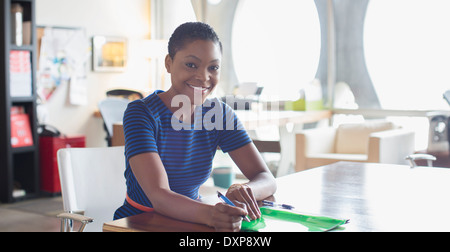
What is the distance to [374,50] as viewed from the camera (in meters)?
5.89

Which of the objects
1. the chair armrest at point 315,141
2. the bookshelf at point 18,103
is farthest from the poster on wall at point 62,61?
the chair armrest at point 315,141

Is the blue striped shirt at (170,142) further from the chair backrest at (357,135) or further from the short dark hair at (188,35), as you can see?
the chair backrest at (357,135)

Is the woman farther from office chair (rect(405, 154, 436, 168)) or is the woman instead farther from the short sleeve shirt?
office chair (rect(405, 154, 436, 168))

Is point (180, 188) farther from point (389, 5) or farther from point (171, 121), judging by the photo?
point (389, 5)

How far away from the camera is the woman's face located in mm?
1637

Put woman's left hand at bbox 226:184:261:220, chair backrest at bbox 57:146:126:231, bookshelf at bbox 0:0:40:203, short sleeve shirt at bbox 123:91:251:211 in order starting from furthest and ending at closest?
Result: bookshelf at bbox 0:0:40:203 → chair backrest at bbox 57:146:126:231 → short sleeve shirt at bbox 123:91:251:211 → woman's left hand at bbox 226:184:261:220

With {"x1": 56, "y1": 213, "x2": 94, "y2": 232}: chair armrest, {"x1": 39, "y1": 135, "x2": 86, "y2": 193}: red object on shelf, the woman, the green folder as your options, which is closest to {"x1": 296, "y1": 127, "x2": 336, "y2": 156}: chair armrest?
{"x1": 39, "y1": 135, "x2": 86, "y2": 193}: red object on shelf

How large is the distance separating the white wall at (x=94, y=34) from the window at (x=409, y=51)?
2.79m

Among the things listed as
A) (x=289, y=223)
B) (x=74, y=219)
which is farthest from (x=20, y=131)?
(x=289, y=223)

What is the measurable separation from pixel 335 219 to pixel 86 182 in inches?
39.6

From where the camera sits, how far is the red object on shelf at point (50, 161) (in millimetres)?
5148

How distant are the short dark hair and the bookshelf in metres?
3.55

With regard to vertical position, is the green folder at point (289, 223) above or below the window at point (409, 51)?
below
